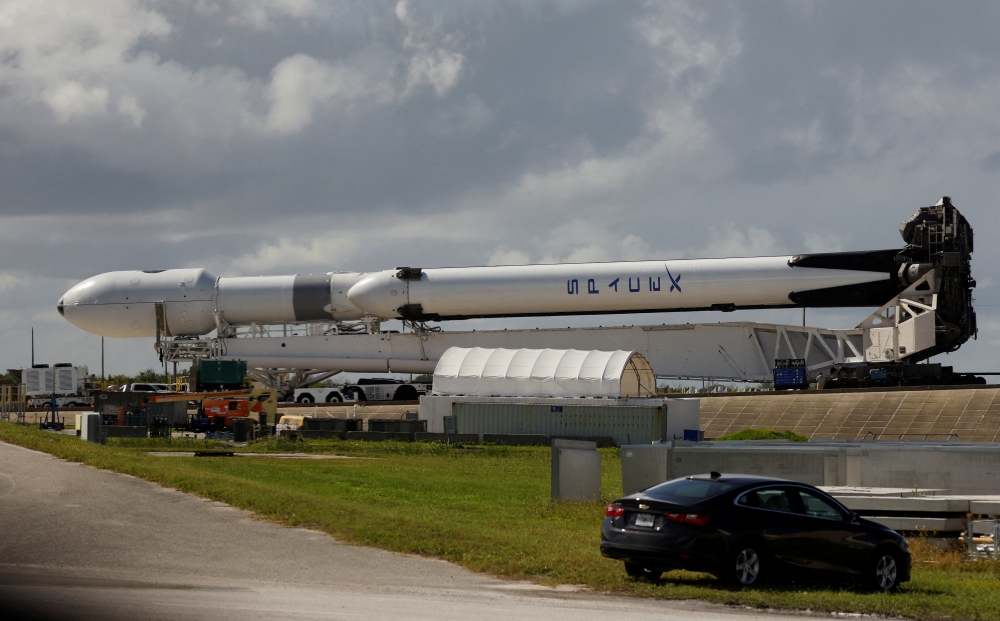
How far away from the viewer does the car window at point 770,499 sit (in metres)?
13.0

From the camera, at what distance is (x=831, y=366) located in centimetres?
5022

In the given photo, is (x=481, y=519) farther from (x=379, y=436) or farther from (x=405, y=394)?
(x=405, y=394)

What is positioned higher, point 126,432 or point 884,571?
point 126,432

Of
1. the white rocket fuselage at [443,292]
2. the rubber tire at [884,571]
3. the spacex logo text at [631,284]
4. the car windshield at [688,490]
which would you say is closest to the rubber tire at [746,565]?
the car windshield at [688,490]

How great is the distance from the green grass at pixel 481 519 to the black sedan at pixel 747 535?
0.97 ft

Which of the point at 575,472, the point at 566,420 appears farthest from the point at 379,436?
the point at 575,472

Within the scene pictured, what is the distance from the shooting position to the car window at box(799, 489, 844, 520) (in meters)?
13.4

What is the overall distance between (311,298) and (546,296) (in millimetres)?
13256

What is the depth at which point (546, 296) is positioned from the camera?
53.6 metres

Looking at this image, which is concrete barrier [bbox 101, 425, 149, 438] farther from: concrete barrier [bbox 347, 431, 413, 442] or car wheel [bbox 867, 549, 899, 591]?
car wheel [bbox 867, 549, 899, 591]

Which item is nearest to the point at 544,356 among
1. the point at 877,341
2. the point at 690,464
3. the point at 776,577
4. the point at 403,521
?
the point at 877,341

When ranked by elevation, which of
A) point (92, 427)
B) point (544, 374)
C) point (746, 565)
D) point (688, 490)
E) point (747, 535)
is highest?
point (544, 374)

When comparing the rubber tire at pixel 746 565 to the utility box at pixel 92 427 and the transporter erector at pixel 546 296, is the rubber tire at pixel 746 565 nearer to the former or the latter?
the utility box at pixel 92 427

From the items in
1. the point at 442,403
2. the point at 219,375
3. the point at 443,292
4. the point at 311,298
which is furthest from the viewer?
the point at 311,298
